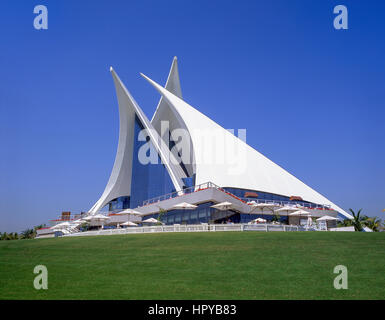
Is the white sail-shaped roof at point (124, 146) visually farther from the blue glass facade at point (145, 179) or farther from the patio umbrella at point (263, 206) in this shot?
the patio umbrella at point (263, 206)

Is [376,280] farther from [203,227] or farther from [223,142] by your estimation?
[223,142]

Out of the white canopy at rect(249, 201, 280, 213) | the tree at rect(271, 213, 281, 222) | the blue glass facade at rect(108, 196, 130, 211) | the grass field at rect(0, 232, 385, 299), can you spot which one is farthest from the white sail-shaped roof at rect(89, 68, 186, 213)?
the grass field at rect(0, 232, 385, 299)

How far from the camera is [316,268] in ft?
41.0

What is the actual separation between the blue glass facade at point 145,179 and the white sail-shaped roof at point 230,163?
4.64 meters

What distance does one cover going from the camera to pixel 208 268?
12945 millimetres

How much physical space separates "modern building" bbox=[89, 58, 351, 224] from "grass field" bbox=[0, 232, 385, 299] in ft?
50.3

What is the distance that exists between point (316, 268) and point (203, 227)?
1204cm

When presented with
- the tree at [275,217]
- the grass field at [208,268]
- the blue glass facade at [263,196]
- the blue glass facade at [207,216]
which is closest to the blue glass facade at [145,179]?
the blue glass facade at [207,216]

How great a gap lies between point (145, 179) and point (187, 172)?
A: 20.0 feet

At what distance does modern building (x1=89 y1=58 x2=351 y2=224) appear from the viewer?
35469 millimetres

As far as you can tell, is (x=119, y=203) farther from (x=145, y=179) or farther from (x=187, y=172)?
(x=187, y=172)

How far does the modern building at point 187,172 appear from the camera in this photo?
116 feet

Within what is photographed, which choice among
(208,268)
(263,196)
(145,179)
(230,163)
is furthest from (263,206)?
(145,179)
